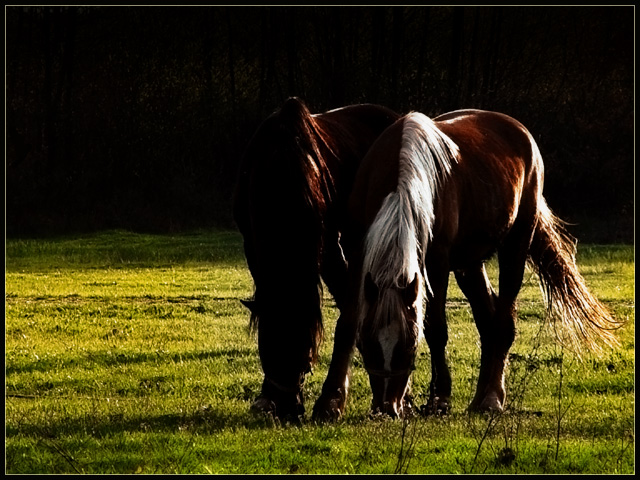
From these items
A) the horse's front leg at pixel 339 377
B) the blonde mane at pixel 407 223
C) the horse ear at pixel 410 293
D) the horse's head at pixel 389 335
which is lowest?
the horse's front leg at pixel 339 377

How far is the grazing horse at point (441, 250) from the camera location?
618cm

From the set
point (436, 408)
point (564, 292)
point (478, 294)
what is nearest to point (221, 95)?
point (564, 292)

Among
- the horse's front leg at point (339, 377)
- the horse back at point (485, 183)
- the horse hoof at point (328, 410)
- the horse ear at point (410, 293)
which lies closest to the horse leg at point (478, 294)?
the horse back at point (485, 183)

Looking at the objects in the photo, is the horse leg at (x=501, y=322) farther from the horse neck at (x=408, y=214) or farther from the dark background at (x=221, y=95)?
the dark background at (x=221, y=95)

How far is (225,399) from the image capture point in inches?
322

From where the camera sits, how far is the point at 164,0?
9.21 m

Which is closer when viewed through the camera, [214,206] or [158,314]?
[158,314]

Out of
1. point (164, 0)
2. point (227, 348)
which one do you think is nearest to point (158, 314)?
point (227, 348)

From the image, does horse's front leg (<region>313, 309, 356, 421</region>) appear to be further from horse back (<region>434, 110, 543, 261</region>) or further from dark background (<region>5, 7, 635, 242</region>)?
dark background (<region>5, 7, 635, 242</region>)

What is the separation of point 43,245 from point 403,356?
17.4 metres

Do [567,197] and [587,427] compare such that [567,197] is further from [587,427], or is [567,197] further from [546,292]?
[587,427]

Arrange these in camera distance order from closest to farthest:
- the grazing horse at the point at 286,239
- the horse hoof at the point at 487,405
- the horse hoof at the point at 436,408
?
the grazing horse at the point at 286,239 < the horse hoof at the point at 436,408 < the horse hoof at the point at 487,405

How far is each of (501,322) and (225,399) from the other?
84.5 inches

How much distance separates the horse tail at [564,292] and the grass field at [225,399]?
0.39 meters
